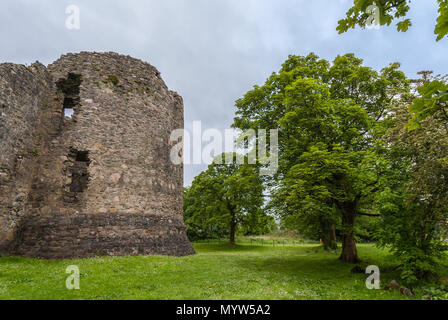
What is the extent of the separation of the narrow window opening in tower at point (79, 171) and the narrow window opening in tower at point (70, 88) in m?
2.64

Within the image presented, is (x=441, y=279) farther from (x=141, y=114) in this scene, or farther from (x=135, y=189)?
(x=141, y=114)

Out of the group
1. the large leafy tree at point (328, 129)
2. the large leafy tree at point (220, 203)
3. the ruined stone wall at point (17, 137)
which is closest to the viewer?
the large leafy tree at point (328, 129)

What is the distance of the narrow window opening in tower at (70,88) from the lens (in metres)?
14.0

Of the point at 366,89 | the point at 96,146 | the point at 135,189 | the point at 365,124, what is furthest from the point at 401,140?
the point at 96,146

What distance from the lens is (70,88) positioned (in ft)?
47.1

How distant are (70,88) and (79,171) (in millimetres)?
4937

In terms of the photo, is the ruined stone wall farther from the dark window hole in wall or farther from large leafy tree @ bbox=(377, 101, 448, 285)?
large leafy tree @ bbox=(377, 101, 448, 285)

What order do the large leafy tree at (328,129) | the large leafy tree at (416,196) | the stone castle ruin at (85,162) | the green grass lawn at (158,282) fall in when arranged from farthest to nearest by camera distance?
the stone castle ruin at (85,162) → the large leafy tree at (328,129) → the large leafy tree at (416,196) → the green grass lawn at (158,282)

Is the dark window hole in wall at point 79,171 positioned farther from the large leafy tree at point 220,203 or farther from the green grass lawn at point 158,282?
the large leafy tree at point 220,203

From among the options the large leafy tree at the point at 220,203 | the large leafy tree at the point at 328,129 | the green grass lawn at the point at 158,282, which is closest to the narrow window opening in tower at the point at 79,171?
the green grass lawn at the point at 158,282

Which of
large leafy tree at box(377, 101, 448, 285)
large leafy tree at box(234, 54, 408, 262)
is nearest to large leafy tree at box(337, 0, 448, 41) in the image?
large leafy tree at box(377, 101, 448, 285)

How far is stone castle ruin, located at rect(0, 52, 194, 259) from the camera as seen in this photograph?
38.3 ft

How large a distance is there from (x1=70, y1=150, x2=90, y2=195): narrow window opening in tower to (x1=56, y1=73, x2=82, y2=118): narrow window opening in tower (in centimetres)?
264
